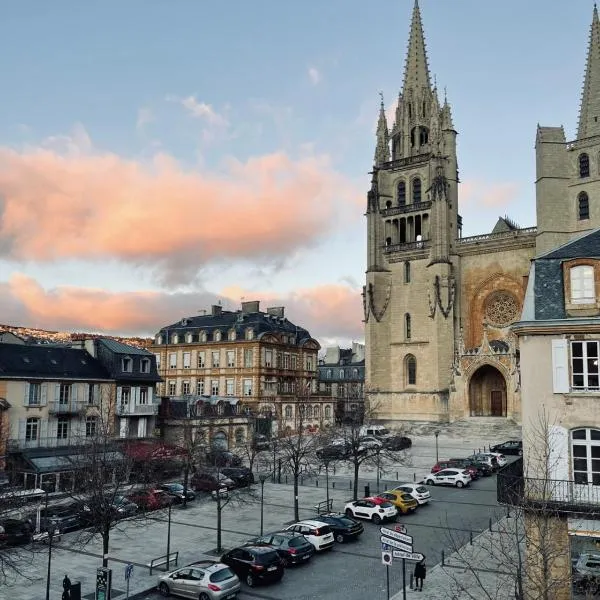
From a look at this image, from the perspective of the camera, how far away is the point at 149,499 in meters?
28.5

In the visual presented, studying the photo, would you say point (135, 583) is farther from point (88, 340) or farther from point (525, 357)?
point (88, 340)

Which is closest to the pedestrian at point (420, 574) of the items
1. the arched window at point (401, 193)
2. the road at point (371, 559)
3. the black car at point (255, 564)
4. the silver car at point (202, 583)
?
the road at point (371, 559)

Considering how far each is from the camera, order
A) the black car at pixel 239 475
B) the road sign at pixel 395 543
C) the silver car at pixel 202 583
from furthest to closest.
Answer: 1. the black car at pixel 239 475
2. the silver car at pixel 202 583
3. the road sign at pixel 395 543

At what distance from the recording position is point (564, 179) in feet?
209

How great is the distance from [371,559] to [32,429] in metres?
24.5

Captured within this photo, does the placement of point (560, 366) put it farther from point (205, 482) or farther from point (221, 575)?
point (205, 482)

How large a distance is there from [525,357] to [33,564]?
61.9ft

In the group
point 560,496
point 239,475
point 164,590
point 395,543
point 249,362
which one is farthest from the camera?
point 249,362

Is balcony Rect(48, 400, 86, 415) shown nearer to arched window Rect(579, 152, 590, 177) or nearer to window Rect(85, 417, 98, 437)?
window Rect(85, 417, 98, 437)

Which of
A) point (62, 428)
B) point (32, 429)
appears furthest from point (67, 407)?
point (32, 429)

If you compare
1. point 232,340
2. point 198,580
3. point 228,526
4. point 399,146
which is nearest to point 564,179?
point 399,146

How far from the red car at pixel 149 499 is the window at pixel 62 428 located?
40.4 feet

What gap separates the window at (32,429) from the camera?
37475 millimetres

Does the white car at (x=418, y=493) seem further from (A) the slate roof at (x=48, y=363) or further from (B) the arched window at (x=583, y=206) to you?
(B) the arched window at (x=583, y=206)
